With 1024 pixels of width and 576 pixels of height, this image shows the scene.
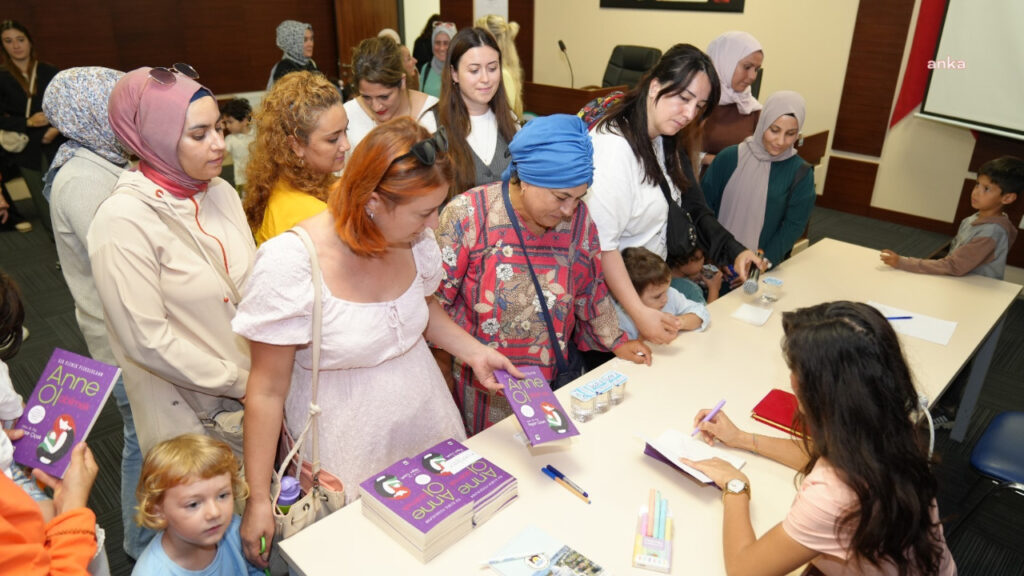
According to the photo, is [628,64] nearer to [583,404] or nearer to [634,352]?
[634,352]

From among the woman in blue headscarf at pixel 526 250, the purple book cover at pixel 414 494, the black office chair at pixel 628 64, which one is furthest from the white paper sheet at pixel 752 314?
the black office chair at pixel 628 64

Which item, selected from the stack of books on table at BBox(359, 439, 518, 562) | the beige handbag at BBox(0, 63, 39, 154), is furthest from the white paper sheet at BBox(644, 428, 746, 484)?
the beige handbag at BBox(0, 63, 39, 154)

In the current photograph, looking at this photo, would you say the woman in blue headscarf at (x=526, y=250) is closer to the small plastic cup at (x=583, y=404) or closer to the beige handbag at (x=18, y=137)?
the small plastic cup at (x=583, y=404)

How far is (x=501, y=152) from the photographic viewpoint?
2875 mm

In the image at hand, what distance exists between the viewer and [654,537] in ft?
4.47

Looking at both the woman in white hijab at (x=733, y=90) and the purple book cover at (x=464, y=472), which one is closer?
the purple book cover at (x=464, y=472)

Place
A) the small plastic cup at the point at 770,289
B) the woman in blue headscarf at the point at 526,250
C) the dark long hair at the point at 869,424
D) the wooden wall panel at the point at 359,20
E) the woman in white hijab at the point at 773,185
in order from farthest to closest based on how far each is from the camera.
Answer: the wooden wall panel at the point at 359,20
the woman in white hijab at the point at 773,185
the small plastic cup at the point at 770,289
the woman in blue headscarf at the point at 526,250
the dark long hair at the point at 869,424

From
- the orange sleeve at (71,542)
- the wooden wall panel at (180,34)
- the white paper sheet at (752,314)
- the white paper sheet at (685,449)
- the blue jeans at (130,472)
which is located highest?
the wooden wall panel at (180,34)

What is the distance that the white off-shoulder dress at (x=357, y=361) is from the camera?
1301 millimetres

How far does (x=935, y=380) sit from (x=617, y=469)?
118 centimetres

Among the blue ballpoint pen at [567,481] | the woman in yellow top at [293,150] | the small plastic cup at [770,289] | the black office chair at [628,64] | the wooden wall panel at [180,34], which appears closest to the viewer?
the blue ballpoint pen at [567,481]

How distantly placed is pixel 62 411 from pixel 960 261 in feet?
10.8

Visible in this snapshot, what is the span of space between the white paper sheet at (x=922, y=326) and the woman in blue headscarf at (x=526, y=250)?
125cm

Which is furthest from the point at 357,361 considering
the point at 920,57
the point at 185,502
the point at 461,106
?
the point at 920,57
